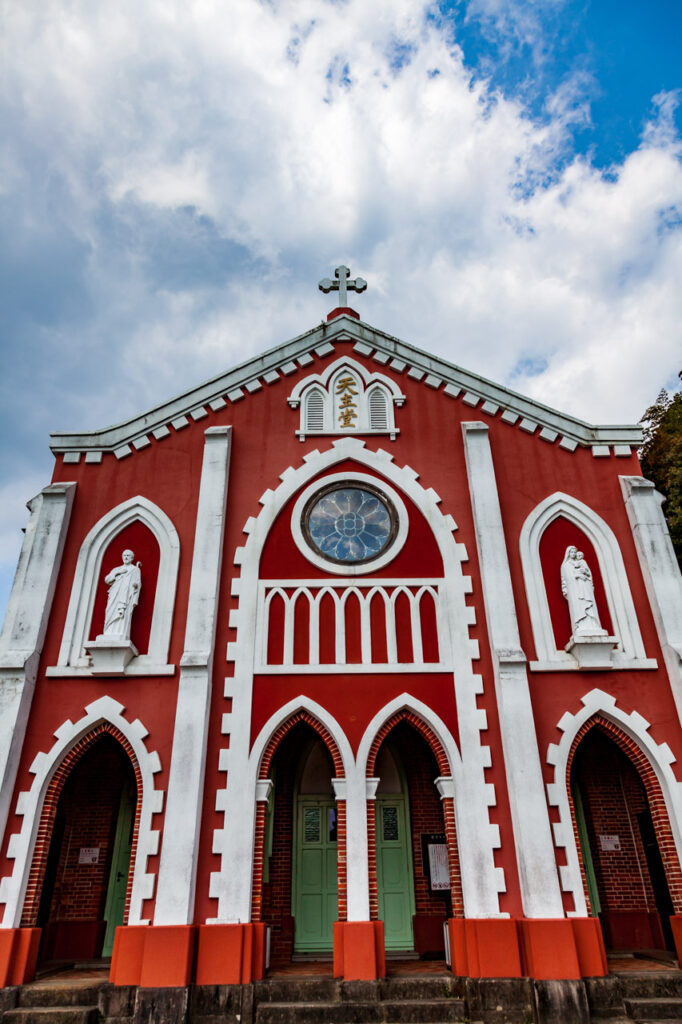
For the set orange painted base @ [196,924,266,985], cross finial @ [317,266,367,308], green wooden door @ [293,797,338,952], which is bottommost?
orange painted base @ [196,924,266,985]

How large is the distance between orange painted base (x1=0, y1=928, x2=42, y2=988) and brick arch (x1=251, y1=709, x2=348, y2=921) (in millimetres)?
2911

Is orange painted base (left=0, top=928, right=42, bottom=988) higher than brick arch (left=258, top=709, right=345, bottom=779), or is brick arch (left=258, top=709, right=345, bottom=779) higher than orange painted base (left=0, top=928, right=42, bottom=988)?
brick arch (left=258, top=709, right=345, bottom=779)

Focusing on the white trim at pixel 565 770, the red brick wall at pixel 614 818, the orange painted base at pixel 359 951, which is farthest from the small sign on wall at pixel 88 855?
the red brick wall at pixel 614 818

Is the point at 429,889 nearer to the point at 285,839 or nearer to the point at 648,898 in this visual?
the point at 285,839

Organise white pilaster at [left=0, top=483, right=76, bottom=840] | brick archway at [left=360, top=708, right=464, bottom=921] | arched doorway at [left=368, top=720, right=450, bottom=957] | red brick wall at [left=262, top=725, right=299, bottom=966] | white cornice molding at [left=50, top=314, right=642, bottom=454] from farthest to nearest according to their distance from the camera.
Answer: white cornice molding at [left=50, top=314, right=642, bottom=454] → arched doorway at [left=368, top=720, right=450, bottom=957] → red brick wall at [left=262, top=725, right=299, bottom=966] → white pilaster at [left=0, top=483, right=76, bottom=840] → brick archway at [left=360, top=708, right=464, bottom=921]

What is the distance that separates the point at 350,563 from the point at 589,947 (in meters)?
6.25

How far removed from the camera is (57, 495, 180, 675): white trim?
10.7m

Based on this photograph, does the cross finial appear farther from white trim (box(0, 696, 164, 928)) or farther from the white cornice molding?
white trim (box(0, 696, 164, 928))

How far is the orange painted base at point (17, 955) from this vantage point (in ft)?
28.9

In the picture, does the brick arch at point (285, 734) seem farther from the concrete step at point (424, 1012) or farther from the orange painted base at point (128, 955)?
the concrete step at point (424, 1012)

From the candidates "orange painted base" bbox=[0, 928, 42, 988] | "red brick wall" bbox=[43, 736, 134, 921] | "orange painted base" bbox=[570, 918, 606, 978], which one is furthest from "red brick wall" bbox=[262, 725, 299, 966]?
"orange painted base" bbox=[570, 918, 606, 978]

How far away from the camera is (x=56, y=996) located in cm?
873

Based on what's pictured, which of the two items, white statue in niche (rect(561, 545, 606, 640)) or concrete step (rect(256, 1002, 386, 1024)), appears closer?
concrete step (rect(256, 1002, 386, 1024))

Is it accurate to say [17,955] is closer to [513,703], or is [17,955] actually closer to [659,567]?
[513,703]
